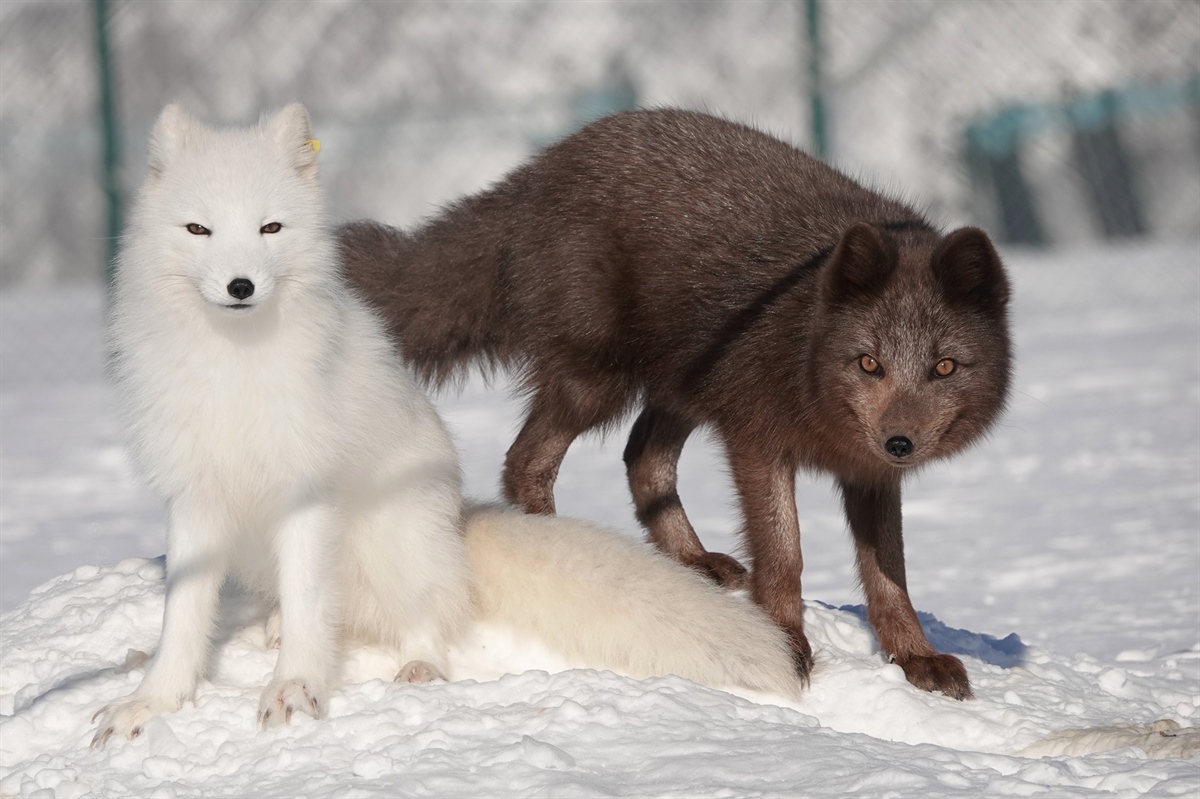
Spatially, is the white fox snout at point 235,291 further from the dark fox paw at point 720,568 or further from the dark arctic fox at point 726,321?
the dark fox paw at point 720,568

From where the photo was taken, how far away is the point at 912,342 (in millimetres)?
3293

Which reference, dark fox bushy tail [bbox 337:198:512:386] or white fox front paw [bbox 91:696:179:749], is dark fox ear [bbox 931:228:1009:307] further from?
white fox front paw [bbox 91:696:179:749]

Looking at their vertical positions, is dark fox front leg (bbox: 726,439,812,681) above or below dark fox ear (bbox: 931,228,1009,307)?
below

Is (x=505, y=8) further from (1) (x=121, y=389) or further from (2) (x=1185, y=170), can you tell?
(1) (x=121, y=389)

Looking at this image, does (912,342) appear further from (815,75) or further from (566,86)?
(566,86)

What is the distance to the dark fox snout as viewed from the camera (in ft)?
10.4

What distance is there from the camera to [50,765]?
2.77m

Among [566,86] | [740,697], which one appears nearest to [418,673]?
[740,697]

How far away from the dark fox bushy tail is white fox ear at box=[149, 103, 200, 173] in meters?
1.23

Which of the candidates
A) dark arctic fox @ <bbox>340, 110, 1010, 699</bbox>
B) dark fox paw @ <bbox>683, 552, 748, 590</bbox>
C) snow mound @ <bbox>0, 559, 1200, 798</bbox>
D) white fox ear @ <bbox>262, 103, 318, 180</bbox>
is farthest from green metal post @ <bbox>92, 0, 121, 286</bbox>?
white fox ear @ <bbox>262, 103, 318, 180</bbox>

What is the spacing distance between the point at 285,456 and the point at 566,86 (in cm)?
859

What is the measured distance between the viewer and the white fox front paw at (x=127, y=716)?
2.80 meters

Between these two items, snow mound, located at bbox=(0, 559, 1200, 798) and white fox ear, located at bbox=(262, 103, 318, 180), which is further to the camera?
white fox ear, located at bbox=(262, 103, 318, 180)

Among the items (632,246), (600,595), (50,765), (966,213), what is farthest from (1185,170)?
(50,765)
